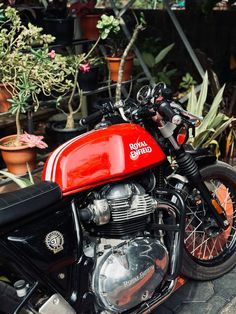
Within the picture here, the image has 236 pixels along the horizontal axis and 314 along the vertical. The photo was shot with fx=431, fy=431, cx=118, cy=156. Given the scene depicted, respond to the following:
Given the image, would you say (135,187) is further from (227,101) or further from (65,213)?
(227,101)

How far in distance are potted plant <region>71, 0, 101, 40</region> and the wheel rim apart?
191 cm

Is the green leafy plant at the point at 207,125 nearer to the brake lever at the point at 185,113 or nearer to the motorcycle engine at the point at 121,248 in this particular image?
the brake lever at the point at 185,113

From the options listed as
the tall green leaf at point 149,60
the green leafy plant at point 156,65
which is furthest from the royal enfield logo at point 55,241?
the tall green leaf at point 149,60

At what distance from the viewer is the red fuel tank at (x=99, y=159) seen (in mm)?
1741

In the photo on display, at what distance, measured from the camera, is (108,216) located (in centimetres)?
179

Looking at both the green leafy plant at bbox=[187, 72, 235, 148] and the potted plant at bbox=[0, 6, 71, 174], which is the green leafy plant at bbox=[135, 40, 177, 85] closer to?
the green leafy plant at bbox=[187, 72, 235, 148]

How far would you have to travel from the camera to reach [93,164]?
5.83ft

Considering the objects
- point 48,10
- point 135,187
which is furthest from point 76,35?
point 135,187

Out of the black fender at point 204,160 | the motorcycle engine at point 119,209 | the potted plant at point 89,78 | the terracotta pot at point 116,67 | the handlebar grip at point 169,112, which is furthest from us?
the terracotta pot at point 116,67

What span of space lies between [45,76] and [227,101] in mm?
2284

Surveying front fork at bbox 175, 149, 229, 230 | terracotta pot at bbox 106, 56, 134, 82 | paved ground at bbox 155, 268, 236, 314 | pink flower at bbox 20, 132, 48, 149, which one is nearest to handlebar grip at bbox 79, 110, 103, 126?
front fork at bbox 175, 149, 229, 230

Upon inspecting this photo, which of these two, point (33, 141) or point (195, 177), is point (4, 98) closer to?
point (33, 141)

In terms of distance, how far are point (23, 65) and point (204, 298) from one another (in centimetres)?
182

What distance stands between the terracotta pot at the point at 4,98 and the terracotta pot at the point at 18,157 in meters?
0.25
